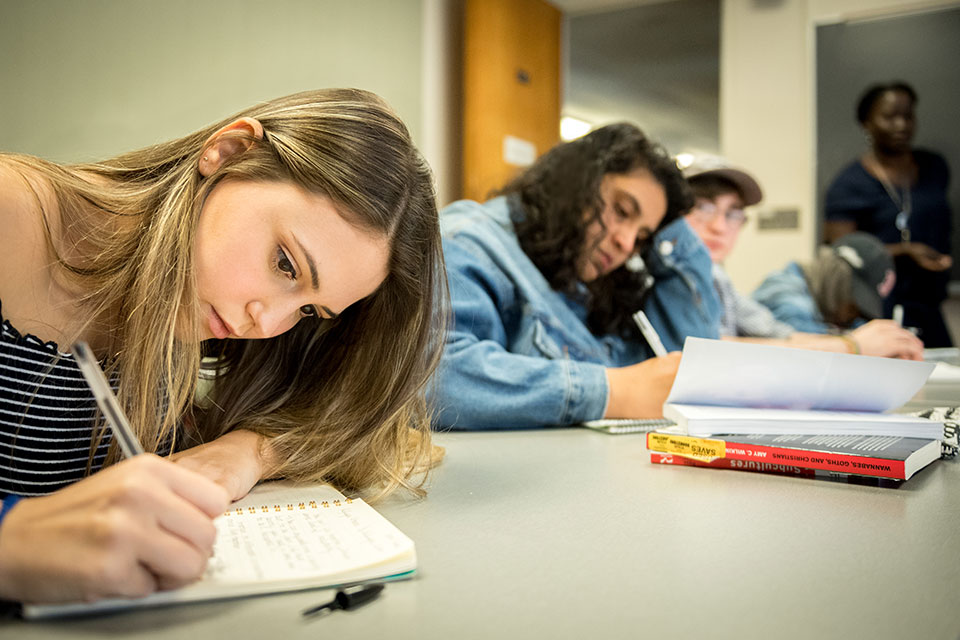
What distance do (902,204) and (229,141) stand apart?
3475 mm

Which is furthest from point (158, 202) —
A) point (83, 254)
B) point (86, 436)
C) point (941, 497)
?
point (941, 497)

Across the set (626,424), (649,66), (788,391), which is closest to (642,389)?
(626,424)

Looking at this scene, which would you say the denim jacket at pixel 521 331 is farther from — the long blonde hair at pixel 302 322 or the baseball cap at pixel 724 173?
the baseball cap at pixel 724 173

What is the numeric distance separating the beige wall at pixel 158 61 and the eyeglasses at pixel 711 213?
1.35 metres

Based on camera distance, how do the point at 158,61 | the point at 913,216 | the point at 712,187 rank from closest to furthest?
the point at 158,61
the point at 712,187
the point at 913,216

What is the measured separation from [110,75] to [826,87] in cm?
304

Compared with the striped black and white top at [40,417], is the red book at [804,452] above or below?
below

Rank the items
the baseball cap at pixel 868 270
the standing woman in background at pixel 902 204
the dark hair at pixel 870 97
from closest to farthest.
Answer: the baseball cap at pixel 868 270
the standing woman in background at pixel 902 204
the dark hair at pixel 870 97

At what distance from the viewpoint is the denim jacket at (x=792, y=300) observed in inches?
108

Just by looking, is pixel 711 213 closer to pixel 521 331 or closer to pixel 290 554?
pixel 521 331

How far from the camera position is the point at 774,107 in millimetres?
3627

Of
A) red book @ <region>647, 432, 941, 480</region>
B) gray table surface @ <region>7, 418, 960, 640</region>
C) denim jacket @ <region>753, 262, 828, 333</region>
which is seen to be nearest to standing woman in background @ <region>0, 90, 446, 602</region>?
gray table surface @ <region>7, 418, 960, 640</region>

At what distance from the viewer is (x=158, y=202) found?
747mm

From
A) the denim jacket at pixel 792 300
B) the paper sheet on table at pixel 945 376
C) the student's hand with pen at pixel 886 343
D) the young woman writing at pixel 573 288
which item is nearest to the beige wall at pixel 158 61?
the young woman writing at pixel 573 288
